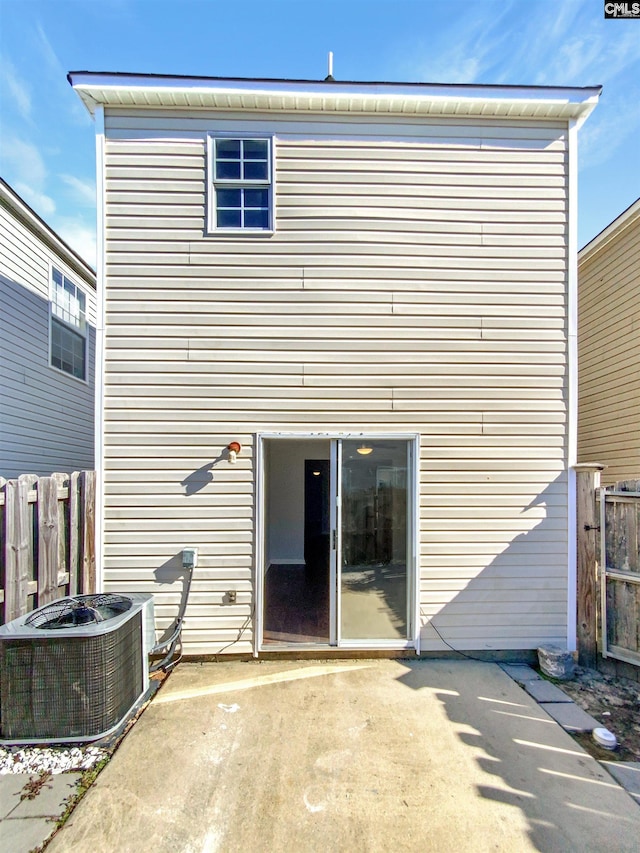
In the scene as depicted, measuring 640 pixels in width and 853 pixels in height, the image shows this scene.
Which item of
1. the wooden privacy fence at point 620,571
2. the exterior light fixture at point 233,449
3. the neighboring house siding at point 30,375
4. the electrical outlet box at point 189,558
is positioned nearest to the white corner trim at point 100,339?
the electrical outlet box at point 189,558

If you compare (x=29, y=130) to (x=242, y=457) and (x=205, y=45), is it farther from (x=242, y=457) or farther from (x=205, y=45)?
(x=242, y=457)

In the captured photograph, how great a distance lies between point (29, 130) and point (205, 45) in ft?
12.2

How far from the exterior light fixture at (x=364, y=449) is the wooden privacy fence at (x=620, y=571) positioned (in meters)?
2.28

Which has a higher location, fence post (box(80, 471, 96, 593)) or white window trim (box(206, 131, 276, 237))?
white window trim (box(206, 131, 276, 237))

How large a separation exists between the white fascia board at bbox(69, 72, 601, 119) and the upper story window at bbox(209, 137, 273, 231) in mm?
370

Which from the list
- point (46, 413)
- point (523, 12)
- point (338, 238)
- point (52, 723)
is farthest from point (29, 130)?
point (52, 723)

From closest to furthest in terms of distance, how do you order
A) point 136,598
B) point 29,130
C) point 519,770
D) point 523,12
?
point 519,770 < point 136,598 < point 523,12 < point 29,130

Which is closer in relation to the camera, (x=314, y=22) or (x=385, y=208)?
(x=385, y=208)

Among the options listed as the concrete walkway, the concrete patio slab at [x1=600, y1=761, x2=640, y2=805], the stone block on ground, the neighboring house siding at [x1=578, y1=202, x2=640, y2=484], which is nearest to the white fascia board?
the neighboring house siding at [x1=578, y1=202, x2=640, y2=484]

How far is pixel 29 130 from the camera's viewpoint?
19.5 feet

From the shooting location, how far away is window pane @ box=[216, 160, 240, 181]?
3953 millimetres

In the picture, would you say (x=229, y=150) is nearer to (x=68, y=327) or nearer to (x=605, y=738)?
(x=68, y=327)

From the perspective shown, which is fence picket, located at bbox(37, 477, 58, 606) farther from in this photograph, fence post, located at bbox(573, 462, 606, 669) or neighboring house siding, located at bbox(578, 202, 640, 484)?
neighboring house siding, located at bbox(578, 202, 640, 484)

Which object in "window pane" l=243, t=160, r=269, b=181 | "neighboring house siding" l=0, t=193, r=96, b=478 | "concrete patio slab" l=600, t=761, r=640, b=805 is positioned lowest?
"concrete patio slab" l=600, t=761, r=640, b=805
